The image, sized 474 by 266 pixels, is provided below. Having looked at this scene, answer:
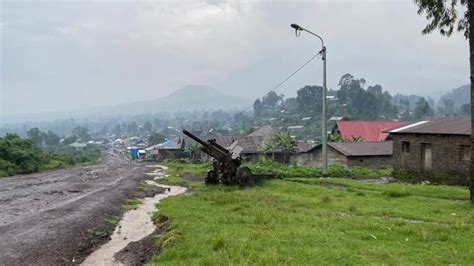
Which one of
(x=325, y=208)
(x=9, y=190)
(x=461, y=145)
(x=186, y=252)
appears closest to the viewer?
(x=186, y=252)

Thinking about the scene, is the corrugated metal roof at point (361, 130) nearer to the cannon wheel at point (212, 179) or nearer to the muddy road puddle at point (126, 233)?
the cannon wheel at point (212, 179)

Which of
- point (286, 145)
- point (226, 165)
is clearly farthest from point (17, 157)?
point (226, 165)

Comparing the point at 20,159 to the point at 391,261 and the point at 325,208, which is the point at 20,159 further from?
the point at 391,261

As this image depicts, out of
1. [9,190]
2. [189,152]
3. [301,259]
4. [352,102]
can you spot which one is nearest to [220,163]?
[9,190]

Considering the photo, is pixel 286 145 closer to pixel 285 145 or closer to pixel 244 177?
pixel 285 145

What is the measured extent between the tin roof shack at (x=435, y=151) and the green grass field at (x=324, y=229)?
7.04 metres

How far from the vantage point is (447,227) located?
16.9 metres

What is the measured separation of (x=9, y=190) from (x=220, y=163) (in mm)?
19346

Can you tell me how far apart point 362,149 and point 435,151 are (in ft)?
71.9

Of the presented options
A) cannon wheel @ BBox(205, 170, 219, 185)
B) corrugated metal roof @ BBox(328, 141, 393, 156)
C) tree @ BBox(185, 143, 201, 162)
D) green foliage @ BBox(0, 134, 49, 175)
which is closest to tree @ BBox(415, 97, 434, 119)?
tree @ BBox(185, 143, 201, 162)

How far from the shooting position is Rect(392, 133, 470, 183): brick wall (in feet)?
114

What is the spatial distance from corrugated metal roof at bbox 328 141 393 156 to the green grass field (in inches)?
1122

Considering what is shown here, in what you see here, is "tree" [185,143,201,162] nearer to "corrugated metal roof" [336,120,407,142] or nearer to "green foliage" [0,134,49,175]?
"corrugated metal roof" [336,120,407,142]

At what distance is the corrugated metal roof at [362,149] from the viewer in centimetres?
5716
